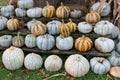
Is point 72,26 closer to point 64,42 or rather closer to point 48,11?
point 64,42

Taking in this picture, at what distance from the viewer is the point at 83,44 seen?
16.8 feet

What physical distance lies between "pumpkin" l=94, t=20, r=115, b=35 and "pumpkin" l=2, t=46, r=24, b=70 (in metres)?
1.55

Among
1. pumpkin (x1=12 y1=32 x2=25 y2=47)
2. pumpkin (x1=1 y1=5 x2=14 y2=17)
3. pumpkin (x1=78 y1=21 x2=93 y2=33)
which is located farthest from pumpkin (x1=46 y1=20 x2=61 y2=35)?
pumpkin (x1=1 y1=5 x2=14 y2=17)

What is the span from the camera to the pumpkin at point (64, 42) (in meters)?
5.18

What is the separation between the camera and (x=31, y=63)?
5.07m

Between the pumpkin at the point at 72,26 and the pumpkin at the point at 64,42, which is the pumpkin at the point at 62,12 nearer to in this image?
the pumpkin at the point at 72,26

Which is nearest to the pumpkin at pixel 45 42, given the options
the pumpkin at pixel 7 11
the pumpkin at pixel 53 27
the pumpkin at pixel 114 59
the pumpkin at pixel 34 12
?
the pumpkin at pixel 53 27

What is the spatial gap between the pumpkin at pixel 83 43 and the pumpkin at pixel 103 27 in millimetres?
297

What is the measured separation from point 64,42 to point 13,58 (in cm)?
100

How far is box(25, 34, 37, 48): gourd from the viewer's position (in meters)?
5.34

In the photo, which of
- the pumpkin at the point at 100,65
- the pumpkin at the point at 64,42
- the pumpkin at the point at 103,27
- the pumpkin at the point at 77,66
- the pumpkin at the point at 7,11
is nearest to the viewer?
the pumpkin at the point at 77,66

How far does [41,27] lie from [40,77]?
995 mm

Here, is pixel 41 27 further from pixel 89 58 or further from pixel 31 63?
pixel 89 58

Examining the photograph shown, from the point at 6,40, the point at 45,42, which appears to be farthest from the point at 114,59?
the point at 6,40
